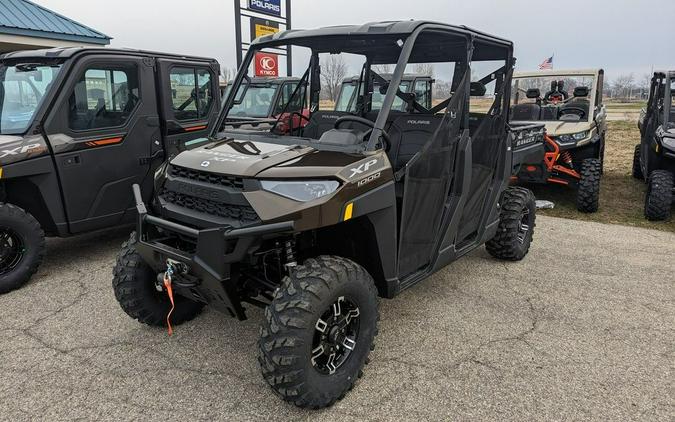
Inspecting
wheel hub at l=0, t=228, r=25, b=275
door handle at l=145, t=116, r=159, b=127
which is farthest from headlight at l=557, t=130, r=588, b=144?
wheel hub at l=0, t=228, r=25, b=275

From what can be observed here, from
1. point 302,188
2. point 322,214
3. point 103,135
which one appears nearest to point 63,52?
point 103,135

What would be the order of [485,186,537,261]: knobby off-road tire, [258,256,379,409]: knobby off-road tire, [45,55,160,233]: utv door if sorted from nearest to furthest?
[258,256,379,409]: knobby off-road tire → [45,55,160,233]: utv door → [485,186,537,261]: knobby off-road tire

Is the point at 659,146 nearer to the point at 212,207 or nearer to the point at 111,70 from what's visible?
the point at 212,207

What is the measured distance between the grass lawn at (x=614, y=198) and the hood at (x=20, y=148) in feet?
21.7

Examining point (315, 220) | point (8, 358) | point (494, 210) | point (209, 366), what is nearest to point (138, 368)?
point (209, 366)

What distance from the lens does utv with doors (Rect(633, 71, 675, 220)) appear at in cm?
670

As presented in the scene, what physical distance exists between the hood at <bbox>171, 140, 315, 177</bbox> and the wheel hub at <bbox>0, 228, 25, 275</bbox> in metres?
2.29

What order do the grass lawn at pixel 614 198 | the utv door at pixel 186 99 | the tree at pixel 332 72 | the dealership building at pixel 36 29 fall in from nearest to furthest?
the tree at pixel 332 72
the utv door at pixel 186 99
the grass lawn at pixel 614 198
the dealership building at pixel 36 29

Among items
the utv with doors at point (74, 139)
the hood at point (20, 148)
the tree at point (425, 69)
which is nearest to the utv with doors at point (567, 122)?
the tree at point (425, 69)

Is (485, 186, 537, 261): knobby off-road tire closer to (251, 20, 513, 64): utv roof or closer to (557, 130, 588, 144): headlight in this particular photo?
(251, 20, 513, 64): utv roof

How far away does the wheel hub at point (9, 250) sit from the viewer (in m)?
4.33

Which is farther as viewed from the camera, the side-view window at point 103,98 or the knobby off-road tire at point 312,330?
the side-view window at point 103,98

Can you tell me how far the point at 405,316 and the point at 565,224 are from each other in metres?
3.93

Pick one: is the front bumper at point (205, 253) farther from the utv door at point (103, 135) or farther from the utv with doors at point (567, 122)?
the utv with doors at point (567, 122)
